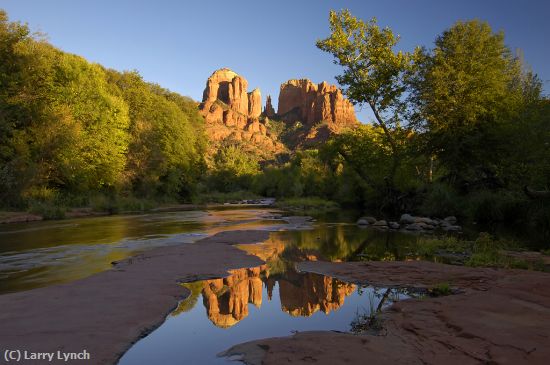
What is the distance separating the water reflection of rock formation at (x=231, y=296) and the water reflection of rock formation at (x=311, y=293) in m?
0.53

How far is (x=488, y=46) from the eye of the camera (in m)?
27.3

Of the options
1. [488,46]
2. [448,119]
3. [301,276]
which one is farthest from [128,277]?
[488,46]

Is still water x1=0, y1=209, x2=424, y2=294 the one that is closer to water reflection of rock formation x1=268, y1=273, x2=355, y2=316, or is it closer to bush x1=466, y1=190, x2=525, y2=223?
water reflection of rock formation x1=268, y1=273, x2=355, y2=316

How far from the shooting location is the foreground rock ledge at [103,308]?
4723 mm

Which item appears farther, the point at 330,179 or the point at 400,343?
the point at 330,179

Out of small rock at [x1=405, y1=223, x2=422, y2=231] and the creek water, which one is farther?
small rock at [x1=405, y1=223, x2=422, y2=231]

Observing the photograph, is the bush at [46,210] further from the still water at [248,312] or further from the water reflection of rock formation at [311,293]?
the water reflection of rock formation at [311,293]

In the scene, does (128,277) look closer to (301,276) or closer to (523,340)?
(301,276)

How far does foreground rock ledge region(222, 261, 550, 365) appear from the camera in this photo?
4.38 m

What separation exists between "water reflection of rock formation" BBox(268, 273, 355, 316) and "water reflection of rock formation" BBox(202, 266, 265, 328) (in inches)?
20.9

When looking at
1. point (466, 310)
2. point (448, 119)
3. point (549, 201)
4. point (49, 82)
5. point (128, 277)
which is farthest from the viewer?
point (49, 82)

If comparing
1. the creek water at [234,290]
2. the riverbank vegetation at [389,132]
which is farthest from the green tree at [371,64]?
the creek water at [234,290]

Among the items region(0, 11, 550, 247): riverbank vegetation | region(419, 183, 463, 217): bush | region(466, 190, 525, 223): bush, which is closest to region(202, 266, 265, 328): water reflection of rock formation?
region(0, 11, 550, 247): riverbank vegetation

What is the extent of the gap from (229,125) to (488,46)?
569ft
